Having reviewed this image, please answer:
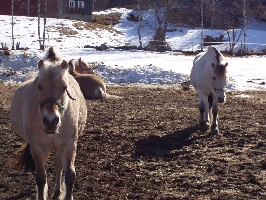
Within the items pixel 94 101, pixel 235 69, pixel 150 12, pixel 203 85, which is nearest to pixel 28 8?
pixel 150 12

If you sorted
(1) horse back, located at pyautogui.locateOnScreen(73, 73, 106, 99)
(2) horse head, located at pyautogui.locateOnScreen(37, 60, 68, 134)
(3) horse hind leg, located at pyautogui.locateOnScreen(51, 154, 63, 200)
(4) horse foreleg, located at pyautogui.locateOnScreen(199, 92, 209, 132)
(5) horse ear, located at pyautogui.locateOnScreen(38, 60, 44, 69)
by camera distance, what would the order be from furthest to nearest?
(1) horse back, located at pyautogui.locateOnScreen(73, 73, 106, 99)
(4) horse foreleg, located at pyautogui.locateOnScreen(199, 92, 209, 132)
(3) horse hind leg, located at pyautogui.locateOnScreen(51, 154, 63, 200)
(5) horse ear, located at pyautogui.locateOnScreen(38, 60, 44, 69)
(2) horse head, located at pyautogui.locateOnScreen(37, 60, 68, 134)

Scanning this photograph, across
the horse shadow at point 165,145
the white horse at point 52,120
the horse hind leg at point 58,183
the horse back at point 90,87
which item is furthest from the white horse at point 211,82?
the horse hind leg at point 58,183

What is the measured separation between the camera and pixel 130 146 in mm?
7941

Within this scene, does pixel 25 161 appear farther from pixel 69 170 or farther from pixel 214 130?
pixel 214 130

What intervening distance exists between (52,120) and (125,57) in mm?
22315

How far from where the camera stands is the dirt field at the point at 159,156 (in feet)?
18.8

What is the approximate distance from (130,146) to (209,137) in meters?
1.80

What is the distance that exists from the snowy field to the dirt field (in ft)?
21.1

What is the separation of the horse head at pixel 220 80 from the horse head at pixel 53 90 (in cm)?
472

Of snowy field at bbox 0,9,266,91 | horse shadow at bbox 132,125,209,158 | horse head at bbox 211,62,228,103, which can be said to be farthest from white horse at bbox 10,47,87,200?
snowy field at bbox 0,9,266,91

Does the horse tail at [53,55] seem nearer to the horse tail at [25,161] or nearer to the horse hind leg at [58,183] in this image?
the horse hind leg at [58,183]

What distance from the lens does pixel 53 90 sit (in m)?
4.55

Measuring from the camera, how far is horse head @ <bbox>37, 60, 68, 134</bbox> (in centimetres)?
435

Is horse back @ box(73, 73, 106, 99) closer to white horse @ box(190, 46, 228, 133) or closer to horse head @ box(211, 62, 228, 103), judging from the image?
white horse @ box(190, 46, 228, 133)
